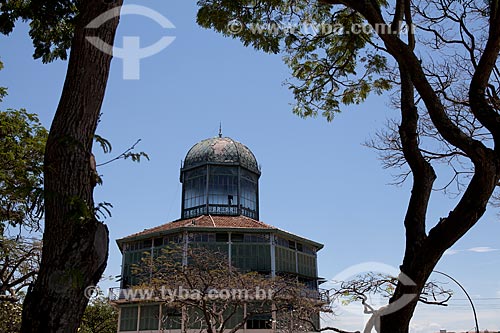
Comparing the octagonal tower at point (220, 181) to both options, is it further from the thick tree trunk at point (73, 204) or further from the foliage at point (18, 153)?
the thick tree trunk at point (73, 204)

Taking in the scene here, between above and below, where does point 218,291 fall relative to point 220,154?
below

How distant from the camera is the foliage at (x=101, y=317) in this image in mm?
33781

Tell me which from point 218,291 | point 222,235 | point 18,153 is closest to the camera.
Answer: point 18,153

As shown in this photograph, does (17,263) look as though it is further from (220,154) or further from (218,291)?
(220,154)

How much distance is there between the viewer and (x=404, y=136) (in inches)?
219

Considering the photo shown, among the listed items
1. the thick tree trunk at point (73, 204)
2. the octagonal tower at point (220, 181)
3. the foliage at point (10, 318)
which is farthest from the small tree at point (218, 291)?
the thick tree trunk at point (73, 204)

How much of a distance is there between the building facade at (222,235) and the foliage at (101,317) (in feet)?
12.7

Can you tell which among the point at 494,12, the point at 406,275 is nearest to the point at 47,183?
the point at 406,275

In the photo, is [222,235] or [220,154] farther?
[220,154]

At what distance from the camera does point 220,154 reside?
34656 mm

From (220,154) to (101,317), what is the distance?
13.5 m

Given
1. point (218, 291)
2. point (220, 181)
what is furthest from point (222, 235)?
point (218, 291)

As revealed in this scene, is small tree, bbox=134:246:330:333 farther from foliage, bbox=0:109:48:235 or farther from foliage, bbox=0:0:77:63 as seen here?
foliage, bbox=0:0:77:63

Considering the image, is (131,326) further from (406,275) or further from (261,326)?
(406,275)
